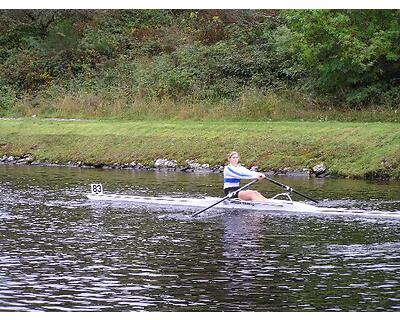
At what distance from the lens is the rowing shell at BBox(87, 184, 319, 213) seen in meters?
24.8

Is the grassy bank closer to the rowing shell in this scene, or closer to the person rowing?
the person rowing

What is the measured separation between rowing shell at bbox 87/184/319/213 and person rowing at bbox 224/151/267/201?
0.23 m

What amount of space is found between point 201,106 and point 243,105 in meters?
2.54

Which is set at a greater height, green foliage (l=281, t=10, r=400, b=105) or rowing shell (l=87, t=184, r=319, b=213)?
green foliage (l=281, t=10, r=400, b=105)

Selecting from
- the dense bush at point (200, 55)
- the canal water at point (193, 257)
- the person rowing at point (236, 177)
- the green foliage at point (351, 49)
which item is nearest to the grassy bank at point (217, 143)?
the green foliage at point (351, 49)

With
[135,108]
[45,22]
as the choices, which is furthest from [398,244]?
[45,22]

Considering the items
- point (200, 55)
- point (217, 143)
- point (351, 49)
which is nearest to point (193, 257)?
point (217, 143)

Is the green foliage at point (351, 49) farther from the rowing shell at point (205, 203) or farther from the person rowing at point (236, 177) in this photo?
the rowing shell at point (205, 203)

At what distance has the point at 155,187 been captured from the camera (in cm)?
3103

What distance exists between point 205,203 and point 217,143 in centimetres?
1298

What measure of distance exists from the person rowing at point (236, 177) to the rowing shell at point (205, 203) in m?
0.23

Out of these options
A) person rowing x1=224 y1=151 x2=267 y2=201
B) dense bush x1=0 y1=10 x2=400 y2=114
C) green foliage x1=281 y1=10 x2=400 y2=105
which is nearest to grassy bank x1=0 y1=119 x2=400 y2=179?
green foliage x1=281 y1=10 x2=400 y2=105

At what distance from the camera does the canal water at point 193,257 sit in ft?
48.0
